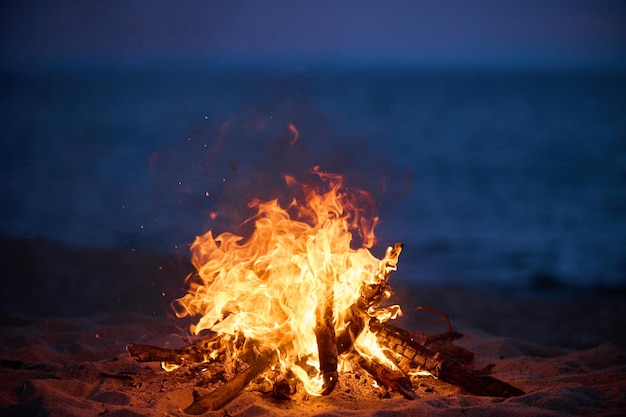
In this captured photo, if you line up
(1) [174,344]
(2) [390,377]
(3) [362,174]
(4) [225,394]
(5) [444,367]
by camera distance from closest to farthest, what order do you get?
(4) [225,394]
(2) [390,377]
(5) [444,367]
(1) [174,344]
(3) [362,174]

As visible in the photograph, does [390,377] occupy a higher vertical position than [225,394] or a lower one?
higher

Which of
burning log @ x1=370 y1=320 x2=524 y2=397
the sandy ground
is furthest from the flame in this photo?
the sandy ground

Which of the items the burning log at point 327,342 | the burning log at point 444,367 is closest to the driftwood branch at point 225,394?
the burning log at point 327,342

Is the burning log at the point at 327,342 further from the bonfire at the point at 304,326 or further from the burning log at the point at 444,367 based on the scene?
the burning log at the point at 444,367

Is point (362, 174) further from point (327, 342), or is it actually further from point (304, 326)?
point (327, 342)

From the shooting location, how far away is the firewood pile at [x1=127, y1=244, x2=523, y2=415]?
3.97 m

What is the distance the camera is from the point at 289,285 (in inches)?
177

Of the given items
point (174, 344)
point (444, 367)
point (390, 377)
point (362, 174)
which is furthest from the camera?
point (362, 174)

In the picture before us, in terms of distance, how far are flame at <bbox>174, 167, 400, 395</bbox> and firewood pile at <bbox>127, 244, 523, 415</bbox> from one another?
0.03m

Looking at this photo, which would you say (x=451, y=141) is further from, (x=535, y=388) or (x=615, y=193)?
(x=535, y=388)

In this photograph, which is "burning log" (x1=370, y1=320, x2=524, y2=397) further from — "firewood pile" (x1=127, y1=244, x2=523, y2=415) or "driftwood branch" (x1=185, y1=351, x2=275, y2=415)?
"driftwood branch" (x1=185, y1=351, x2=275, y2=415)

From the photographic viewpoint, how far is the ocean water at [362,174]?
1113 centimetres

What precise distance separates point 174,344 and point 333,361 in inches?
97.8

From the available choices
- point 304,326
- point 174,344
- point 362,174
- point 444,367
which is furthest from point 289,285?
point 362,174
